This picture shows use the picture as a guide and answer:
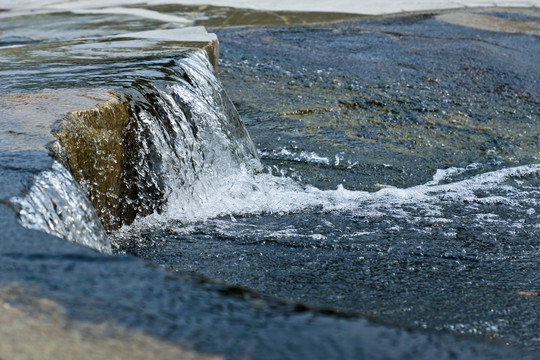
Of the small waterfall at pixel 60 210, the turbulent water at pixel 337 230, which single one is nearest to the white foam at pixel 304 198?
the turbulent water at pixel 337 230

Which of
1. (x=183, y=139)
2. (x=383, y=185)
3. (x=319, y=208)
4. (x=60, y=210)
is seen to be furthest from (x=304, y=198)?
(x=60, y=210)

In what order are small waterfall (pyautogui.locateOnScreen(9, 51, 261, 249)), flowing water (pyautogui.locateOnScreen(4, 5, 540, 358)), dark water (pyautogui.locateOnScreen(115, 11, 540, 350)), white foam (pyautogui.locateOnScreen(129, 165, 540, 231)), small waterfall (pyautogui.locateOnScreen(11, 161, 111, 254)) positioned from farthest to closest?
white foam (pyautogui.locateOnScreen(129, 165, 540, 231)) < dark water (pyautogui.locateOnScreen(115, 11, 540, 350)) < flowing water (pyautogui.locateOnScreen(4, 5, 540, 358)) < small waterfall (pyautogui.locateOnScreen(9, 51, 261, 249)) < small waterfall (pyautogui.locateOnScreen(11, 161, 111, 254))

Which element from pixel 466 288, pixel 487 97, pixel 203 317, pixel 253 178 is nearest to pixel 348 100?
pixel 487 97

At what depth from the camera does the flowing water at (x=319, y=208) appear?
2715mm

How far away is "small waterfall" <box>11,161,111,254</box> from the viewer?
2.29 m

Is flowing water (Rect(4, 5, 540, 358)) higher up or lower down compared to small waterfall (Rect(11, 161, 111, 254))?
lower down

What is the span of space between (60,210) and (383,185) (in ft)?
8.25

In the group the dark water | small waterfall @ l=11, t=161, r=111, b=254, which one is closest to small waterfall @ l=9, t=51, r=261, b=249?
small waterfall @ l=11, t=161, r=111, b=254

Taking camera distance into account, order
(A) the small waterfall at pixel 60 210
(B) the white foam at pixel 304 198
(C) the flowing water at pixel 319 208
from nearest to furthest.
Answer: (A) the small waterfall at pixel 60 210
(C) the flowing water at pixel 319 208
(B) the white foam at pixel 304 198

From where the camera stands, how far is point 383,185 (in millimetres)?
4539

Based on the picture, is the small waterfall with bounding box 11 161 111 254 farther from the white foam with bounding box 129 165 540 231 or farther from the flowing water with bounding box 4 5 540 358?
the white foam with bounding box 129 165 540 231

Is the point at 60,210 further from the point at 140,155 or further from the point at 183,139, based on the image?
the point at 183,139

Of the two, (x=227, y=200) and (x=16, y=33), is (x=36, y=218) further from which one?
(x=16, y=33)

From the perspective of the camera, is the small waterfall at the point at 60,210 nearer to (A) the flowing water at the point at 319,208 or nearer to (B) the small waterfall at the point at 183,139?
(A) the flowing water at the point at 319,208
